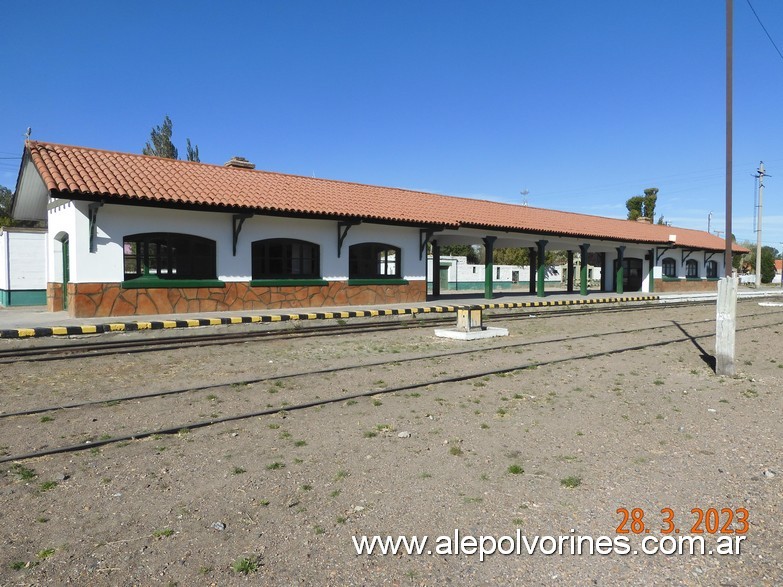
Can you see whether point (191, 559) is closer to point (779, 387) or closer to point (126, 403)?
point (126, 403)

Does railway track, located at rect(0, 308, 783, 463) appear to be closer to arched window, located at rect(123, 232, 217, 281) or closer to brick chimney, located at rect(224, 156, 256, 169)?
arched window, located at rect(123, 232, 217, 281)

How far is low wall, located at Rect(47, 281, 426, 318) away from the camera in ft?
49.2

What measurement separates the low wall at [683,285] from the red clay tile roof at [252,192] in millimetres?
8025

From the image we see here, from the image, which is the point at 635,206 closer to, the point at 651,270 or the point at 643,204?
the point at 643,204

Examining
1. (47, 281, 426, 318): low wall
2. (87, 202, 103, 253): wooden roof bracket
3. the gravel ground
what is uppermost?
(87, 202, 103, 253): wooden roof bracket

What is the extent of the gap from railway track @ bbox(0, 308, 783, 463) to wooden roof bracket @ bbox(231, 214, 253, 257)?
9.28 meters

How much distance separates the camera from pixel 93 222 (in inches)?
582

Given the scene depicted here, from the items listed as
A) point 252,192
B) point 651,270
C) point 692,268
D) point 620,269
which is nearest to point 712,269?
point 692,268

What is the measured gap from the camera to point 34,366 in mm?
9305

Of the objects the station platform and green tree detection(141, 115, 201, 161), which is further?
green tree detection(141, 115, 201, 161)

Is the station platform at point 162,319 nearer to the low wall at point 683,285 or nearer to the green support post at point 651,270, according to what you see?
the green support post at point 651,270

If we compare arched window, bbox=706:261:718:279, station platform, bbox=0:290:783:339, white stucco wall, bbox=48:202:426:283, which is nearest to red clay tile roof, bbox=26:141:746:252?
white stucco wall, bbox=48:202:426:283

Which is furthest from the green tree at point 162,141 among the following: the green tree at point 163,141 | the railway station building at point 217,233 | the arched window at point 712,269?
the arched window at point 712,269

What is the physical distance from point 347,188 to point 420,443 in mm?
19533
